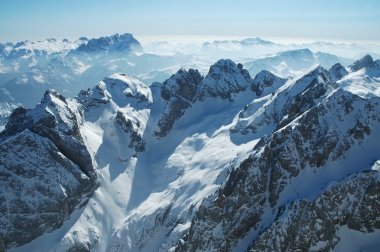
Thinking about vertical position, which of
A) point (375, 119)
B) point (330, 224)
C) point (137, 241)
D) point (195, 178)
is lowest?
point (137, 241)

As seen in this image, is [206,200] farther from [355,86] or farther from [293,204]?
[355,86]

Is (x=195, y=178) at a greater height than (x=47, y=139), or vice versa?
(x=47, y=139)

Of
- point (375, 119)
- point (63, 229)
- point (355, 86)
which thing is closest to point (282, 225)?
point (375, 119)

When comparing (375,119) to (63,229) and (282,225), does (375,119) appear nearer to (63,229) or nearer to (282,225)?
(282,225)

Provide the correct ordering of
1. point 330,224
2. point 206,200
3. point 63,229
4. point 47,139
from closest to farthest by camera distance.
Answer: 1. point 330,224
2. point 206,200
3. point 63,229
4. point 47,139

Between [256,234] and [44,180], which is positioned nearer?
[256,234]

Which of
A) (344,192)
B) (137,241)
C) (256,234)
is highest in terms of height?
(344,192)

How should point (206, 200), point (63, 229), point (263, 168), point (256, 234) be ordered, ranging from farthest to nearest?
point (63, 229) < point (206, 200) < point (263, 168) < point (256, 234)

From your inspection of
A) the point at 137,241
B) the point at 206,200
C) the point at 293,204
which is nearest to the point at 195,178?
the point at 137,241

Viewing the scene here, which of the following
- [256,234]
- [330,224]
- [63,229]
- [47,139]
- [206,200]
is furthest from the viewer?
[47,139]
